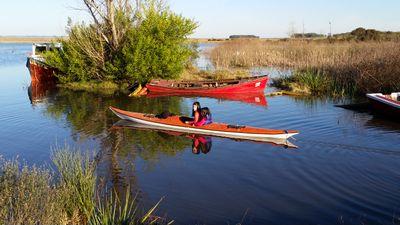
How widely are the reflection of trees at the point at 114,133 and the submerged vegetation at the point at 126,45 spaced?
9.18 ft

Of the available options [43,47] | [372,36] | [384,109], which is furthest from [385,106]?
[372,36]

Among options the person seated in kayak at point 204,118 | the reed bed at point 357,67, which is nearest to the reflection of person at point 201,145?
the person seated in kayak at point 204,118

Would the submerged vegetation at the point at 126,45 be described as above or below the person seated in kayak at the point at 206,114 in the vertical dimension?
above

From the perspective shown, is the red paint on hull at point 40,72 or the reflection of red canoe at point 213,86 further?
the red paint on hull at point 40,72

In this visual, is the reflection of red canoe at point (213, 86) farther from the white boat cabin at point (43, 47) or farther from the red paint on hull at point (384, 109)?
the white boat cabin at point (43, 47)

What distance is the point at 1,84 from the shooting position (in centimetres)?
3212

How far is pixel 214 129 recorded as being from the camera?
50.4ft

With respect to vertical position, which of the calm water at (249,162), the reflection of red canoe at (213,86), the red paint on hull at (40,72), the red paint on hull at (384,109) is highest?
the red paint on hull at (40,72)

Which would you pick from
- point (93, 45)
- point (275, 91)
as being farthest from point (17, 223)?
point (93, 45)

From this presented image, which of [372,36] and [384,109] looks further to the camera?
[372,36]

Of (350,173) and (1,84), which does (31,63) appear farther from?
(350,173)

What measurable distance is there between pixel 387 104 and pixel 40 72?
950 inches

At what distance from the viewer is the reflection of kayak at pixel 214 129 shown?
14.3 meters

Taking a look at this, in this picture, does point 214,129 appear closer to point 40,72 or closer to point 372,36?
point 40,72
